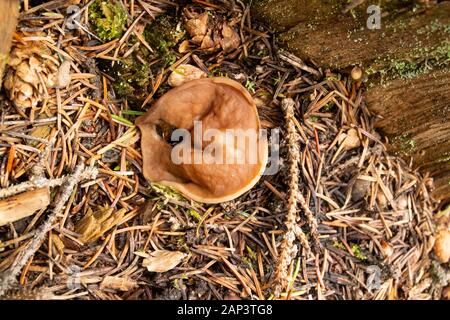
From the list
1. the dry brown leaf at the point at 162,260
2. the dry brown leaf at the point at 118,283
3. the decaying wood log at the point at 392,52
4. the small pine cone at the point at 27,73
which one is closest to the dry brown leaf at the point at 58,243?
the dry brown leaf at the point at 118,283

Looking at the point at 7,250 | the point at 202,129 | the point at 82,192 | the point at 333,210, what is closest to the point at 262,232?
the point at 333,210

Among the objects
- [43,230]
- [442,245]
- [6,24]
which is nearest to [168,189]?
A: [43,230]

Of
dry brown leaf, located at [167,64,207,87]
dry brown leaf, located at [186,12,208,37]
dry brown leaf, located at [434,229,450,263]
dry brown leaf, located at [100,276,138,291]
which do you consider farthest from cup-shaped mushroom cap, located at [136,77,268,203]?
dry brown leaf, located at [434,229,450,263]

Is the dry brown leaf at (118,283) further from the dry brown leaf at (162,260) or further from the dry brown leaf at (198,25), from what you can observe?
the dry brown leaf at (198,25)

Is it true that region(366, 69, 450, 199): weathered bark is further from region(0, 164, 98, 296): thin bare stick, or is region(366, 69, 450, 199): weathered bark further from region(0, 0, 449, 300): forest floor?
Answer: region(0, 164, 98, 296): thin bare stick

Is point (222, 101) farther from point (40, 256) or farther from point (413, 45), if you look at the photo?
point (40, 256)

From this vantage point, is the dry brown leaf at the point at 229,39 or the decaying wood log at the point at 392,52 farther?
the dry brown leaf at the point at 229,39

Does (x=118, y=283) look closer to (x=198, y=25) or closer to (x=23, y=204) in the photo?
(x=23, y=204)
